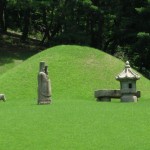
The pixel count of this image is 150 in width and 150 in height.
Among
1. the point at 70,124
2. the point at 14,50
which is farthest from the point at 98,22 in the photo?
the point at 70,124

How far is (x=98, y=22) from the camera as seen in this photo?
153ft

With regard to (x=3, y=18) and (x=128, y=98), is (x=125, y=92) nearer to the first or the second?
(x=128, y=98)

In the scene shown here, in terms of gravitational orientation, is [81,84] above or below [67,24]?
below

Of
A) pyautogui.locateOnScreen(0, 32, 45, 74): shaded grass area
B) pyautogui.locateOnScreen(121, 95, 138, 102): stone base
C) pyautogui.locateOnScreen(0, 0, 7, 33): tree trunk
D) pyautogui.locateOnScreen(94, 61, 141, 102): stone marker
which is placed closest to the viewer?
pyautogui.locateOnScreen(121, 95, 138, 102): stone base

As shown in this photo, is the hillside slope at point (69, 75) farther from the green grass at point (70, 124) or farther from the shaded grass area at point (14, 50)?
the shaded grass area at point (14, 50)

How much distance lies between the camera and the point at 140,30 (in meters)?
43.1

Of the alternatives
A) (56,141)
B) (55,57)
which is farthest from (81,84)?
(56,141)

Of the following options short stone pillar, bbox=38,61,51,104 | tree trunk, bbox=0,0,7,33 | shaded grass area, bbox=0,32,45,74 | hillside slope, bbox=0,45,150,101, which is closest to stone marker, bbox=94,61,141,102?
hillside slope, bbox=0,45,150,101

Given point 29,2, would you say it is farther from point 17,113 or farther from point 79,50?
point 17,113

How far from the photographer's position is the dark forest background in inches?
1695

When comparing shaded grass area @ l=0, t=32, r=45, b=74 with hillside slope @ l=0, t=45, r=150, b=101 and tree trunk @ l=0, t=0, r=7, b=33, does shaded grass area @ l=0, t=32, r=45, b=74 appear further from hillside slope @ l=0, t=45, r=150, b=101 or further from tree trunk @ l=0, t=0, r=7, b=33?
hillside slope @ l=0, t=45, r=150, b=101

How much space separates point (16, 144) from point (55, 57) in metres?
21.5

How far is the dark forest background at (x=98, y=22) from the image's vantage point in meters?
43.1

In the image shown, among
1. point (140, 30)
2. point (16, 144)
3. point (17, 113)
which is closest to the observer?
point (16, 144)
